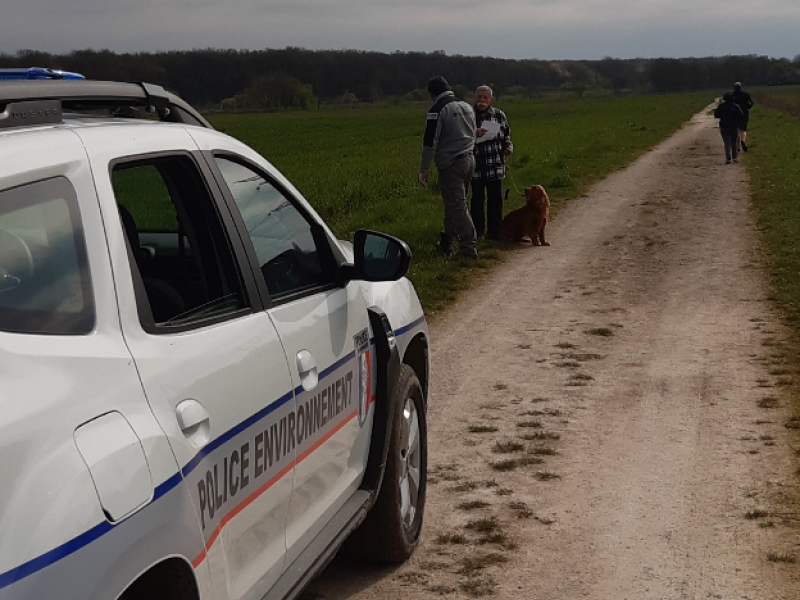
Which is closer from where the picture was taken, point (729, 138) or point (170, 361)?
point (170, 361)

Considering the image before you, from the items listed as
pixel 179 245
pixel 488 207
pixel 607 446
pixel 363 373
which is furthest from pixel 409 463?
pixel 488 207

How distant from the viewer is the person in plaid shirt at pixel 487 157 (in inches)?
512

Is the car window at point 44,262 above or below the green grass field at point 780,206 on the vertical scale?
above

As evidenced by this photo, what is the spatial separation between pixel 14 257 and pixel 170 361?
0.42 metres

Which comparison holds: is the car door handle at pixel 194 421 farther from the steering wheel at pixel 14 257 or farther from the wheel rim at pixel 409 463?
the wheel rim at pixel 409 463

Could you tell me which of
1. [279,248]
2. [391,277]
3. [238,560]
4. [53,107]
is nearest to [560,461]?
[391,277]

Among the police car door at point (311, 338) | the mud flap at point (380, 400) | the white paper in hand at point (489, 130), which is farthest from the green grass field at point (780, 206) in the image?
the police car door at point (311, 338)

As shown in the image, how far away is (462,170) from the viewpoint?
39.2ft

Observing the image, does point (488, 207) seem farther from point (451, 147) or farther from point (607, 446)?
point (607, 446)

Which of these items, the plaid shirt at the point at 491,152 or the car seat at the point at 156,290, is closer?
the car seat at the point at 156,290

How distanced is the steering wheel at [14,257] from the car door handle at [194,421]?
443mm

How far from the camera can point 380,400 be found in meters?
4.05

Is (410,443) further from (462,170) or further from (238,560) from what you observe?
(462,170)

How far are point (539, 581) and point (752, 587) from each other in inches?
32.2
